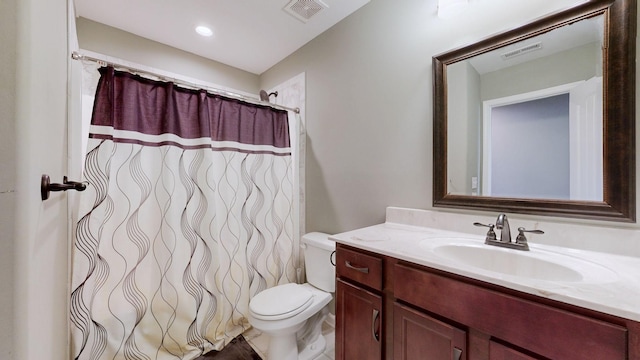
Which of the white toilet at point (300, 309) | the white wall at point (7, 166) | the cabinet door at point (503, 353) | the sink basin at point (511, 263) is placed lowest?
the white toilet at point (300, 309)

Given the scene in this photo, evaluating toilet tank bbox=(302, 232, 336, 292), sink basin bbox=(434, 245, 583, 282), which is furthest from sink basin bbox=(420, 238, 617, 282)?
toilet tank bbox=(302, 232, 336, 292)

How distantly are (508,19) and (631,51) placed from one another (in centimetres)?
45

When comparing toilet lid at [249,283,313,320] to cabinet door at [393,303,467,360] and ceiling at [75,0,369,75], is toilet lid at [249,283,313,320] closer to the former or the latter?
cabinet door at [393,303,467,360]

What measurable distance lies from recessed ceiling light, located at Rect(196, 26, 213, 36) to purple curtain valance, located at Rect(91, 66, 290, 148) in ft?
2.27

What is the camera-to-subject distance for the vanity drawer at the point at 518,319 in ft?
1.91

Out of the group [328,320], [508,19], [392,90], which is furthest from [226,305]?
[508,19]

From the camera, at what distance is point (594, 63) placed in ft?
3.08

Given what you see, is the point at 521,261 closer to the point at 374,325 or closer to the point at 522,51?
the point at 374,325

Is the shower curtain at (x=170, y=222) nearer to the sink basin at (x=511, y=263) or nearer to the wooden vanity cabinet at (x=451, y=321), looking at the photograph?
the wooden vanity cabinet at (x=451, y=321)

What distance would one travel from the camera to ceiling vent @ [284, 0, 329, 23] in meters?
1.68

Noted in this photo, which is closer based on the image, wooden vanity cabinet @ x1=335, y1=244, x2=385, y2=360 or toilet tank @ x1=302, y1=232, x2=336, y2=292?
wooden vanity cabinet @ x1=335, y1=244, x2=385, y2=360

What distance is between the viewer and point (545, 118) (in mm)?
1034

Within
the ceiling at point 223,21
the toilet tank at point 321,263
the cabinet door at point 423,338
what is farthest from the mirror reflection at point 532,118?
the ceiling at point 223,21

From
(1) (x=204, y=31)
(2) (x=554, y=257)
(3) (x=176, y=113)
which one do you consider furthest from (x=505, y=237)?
(1) (x=204, y=31)
